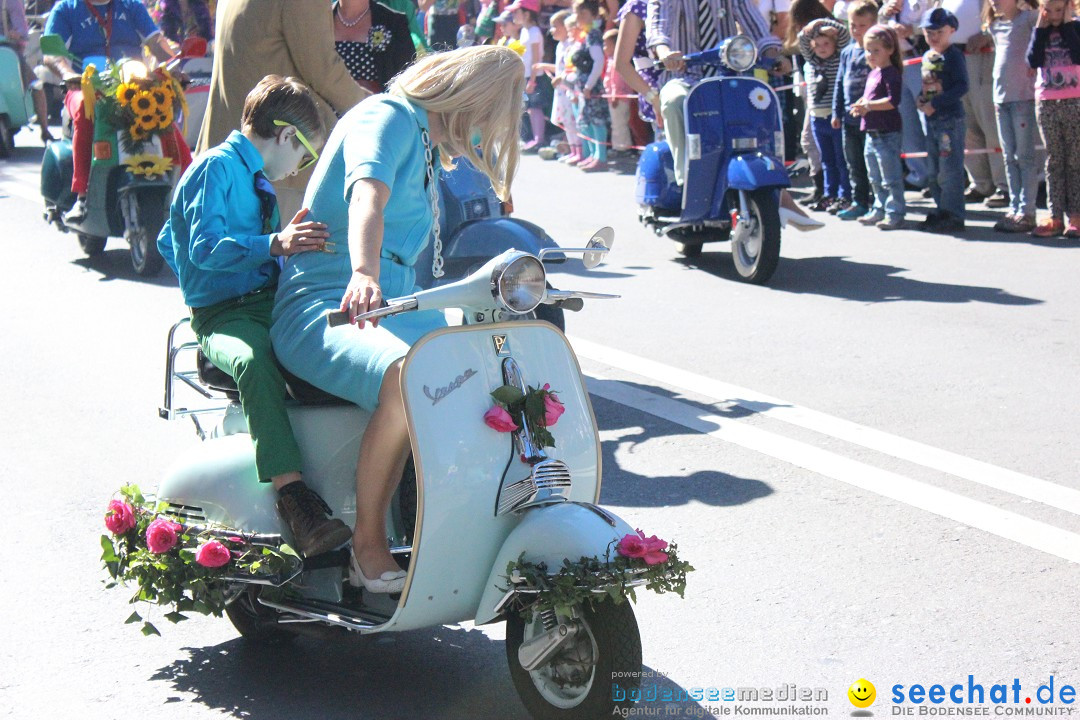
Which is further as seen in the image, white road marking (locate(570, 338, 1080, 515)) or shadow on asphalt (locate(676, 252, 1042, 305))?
shadow on asphalt (locate(676, 252, 1042, 305))

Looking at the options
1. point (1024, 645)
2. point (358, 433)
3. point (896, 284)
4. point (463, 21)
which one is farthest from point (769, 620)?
point (463, 21)

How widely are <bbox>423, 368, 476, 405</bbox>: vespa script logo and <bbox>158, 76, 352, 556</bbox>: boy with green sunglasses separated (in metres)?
0.46

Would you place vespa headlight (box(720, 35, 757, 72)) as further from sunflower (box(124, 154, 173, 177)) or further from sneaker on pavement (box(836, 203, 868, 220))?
sunflower (box(124, 154, 173, 177))

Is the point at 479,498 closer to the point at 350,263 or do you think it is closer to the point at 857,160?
the point at 350,263

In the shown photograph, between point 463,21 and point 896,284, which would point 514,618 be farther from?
point 463,21

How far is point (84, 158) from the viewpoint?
1013cm

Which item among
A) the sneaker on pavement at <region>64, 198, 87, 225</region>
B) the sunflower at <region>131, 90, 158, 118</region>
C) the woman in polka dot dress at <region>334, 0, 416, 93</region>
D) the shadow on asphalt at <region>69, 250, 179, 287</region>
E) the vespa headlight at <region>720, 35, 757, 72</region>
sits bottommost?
the shadow on asphalt at <region>69, 250, 179, 287</region>

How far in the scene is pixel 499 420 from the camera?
346 centimetres

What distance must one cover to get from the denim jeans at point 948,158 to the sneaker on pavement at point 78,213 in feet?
20.4

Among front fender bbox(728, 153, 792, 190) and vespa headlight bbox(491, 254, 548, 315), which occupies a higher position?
vespa headlight bbox(491, 254, 548, 315)

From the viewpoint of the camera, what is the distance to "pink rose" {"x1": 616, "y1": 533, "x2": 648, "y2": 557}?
3273mm

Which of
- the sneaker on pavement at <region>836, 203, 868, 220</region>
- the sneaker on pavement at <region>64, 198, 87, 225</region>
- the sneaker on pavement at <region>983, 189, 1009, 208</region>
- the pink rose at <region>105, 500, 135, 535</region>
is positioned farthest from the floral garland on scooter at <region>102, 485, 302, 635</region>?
the sneaker on pavement at <region>983, 189, 1009, 208</region>

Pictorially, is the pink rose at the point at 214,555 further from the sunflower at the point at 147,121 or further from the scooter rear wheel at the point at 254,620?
the sunflower at the point at 147,121

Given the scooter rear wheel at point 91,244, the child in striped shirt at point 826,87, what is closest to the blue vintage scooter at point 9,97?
the scooter rear wheel at point 91,244
